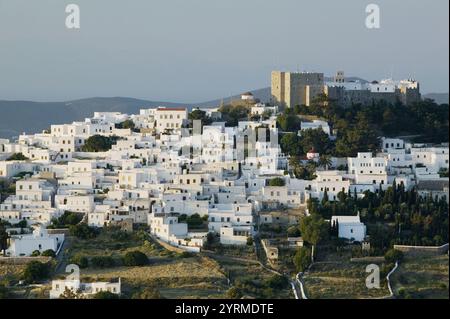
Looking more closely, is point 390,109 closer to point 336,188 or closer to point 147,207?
point 336,188

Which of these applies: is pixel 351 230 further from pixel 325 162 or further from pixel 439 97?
pixel 439 97

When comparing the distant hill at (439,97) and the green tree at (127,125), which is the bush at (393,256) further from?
the distant hill at (439,97)

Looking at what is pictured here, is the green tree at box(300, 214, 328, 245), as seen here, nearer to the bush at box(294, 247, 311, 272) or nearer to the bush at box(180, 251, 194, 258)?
the bush at box(294, 247, 311, 272)


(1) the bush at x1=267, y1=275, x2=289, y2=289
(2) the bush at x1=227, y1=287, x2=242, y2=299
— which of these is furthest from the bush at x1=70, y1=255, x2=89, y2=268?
(1) the bush at x1=267, y1=275, x2=289, y2=289

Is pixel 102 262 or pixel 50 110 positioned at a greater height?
pixel 50 110

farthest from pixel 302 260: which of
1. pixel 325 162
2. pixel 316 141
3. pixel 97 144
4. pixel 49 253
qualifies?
pixel 97 144
